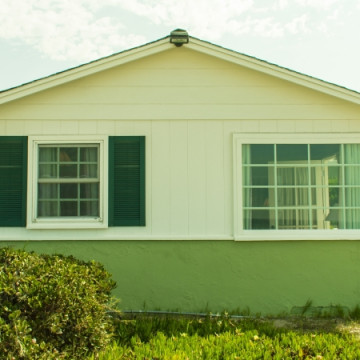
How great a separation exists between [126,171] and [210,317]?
2449 mm

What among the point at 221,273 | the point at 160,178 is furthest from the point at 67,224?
the point at 221,273

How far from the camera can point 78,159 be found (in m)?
7.47

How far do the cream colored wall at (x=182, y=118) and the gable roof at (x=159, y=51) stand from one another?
Answer: 0.21m

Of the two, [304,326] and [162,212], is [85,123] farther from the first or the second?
[304,326]

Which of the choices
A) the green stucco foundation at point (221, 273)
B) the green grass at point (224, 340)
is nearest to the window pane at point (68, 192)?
the green stucco foundation at point (221, 273)

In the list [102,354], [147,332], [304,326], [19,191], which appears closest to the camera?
[102,354]

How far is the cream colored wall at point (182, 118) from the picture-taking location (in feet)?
24.4

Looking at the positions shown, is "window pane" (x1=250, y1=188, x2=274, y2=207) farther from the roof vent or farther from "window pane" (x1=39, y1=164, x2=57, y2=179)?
"window pane" (x1=39, y1=164, x2=57, y2=179)

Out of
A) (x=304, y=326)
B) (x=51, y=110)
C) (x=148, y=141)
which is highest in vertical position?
(x=51, y=110)

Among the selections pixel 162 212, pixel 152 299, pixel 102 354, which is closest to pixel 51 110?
pixel 162 212

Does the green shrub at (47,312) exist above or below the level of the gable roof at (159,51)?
below

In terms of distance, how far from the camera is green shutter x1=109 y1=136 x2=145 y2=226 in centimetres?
738

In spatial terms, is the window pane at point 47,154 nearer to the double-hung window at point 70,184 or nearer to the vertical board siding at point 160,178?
the double-hung window at point 70,184

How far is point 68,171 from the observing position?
293 inches
